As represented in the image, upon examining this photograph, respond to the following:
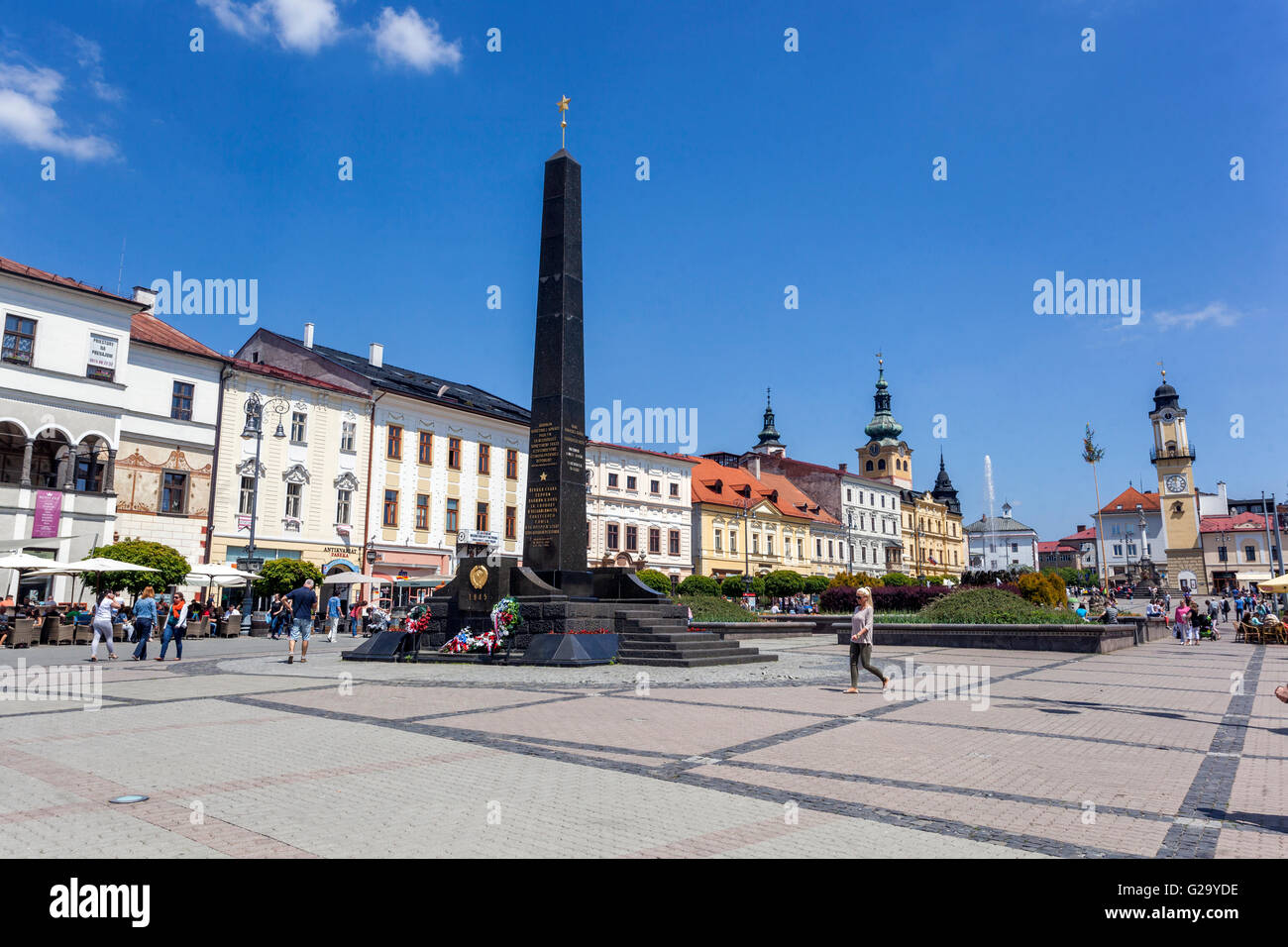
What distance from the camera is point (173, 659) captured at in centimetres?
1795

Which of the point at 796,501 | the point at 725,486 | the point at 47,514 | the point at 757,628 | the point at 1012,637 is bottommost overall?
the point at 757,628

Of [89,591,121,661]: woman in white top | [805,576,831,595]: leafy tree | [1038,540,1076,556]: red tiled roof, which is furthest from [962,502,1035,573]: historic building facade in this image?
[89,591,121,661]: woman in white top

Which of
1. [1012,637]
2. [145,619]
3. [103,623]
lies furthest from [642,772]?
[1012,637]

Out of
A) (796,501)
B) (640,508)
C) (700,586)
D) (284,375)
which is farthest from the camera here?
(796,501)

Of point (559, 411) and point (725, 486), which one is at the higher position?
point (725, 486)

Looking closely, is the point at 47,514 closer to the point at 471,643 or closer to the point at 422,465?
the point at 422,465

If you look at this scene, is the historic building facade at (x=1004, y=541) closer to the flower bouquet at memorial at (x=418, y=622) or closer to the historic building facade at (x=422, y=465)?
the historic building facade at (x=422, y=465)

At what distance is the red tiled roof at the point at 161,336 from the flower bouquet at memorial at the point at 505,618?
80.9 feet

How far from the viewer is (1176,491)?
93.2 m

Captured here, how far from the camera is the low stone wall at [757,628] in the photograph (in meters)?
25.9

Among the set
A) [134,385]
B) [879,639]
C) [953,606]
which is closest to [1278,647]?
[953,606]

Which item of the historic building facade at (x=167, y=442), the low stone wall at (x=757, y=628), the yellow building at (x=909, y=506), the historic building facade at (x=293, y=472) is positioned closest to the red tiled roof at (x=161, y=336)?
the historic building facade at (x=167, y=442)

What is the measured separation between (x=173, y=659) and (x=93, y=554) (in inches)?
509

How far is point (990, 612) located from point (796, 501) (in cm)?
4982
